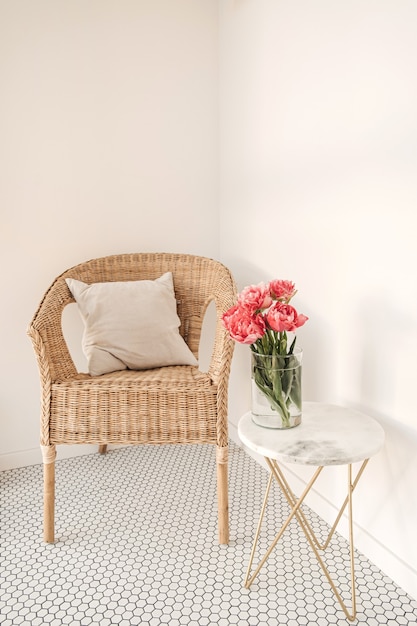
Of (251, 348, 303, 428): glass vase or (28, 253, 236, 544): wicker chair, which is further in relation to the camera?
(28, 253, 236, 544): wicker chair

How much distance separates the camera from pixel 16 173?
2199 millimetres

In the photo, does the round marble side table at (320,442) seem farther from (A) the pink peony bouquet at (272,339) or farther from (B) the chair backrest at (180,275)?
(B) the chair backrest at (180,275)

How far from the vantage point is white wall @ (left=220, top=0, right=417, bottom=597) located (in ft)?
4.78

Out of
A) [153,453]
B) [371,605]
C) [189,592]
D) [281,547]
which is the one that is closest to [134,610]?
[189,592]

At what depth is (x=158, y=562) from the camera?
5.44 ft

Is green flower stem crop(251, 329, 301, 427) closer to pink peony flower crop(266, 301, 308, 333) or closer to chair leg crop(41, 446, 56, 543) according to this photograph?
pink peony flower crop(266, 301, 308, 333)

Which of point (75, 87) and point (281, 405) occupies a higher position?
point (75, 87)

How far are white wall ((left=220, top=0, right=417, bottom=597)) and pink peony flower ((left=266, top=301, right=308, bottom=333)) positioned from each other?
1.01 ft

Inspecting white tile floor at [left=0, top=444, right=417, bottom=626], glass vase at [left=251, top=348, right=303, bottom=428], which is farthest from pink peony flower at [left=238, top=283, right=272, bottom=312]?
white tile floor at [left=0, top=444, right=417, bottom=626]

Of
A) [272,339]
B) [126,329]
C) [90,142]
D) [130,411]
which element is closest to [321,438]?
[272,339]

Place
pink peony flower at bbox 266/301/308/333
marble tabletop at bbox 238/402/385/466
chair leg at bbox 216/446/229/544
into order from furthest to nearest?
chair leg at bbox 216/446/229/544 < pink peony flower at bbox 266/301/308/333 < marble tabletop at bbox 238/402/385/466

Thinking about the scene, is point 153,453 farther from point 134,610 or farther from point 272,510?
point 134,610

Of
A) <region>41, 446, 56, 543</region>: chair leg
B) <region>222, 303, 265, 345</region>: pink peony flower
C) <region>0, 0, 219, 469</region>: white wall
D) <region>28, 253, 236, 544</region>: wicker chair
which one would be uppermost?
<region>0, 0, 219, 469</region>: white wall

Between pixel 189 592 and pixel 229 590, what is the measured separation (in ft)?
0.38
